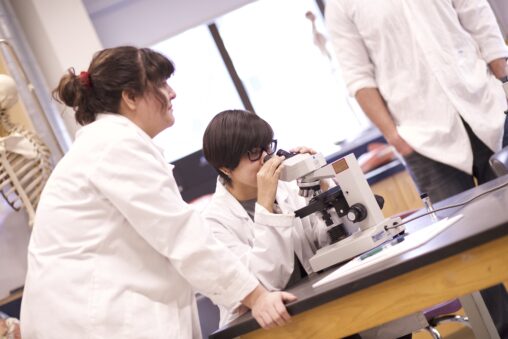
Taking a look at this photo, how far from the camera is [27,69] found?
13.9 ft

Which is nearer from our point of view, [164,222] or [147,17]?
[164,222]

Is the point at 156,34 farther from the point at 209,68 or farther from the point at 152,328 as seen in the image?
the point at 152,328

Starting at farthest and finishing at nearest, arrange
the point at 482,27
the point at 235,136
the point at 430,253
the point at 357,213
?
the point at 482,27, the point at 235,136, the point at 357,213, the point at 430,253

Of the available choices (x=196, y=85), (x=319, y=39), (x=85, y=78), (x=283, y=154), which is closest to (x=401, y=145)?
(x=283, y=154)

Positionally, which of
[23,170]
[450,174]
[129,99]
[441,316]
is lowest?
[441,316]

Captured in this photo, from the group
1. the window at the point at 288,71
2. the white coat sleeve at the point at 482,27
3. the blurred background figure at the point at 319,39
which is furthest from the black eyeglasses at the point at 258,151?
the blurred background figure at the point at 319,39

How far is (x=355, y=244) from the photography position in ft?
5.90

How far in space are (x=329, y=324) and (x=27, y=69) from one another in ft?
10.8

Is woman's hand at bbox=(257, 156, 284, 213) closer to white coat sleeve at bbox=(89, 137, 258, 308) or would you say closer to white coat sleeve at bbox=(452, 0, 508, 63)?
white coat sleeve at bbox=(89, 137, 258, 308)

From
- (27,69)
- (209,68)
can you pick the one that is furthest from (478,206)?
(209,68)

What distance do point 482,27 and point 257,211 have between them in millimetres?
1244

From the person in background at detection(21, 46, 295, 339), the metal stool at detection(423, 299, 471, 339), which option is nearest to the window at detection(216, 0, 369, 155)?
the metal stool at detection(423, 299, 471, 339)

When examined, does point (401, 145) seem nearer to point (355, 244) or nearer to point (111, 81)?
point (355, 244)

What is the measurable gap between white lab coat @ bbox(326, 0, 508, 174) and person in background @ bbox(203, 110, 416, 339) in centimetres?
49
